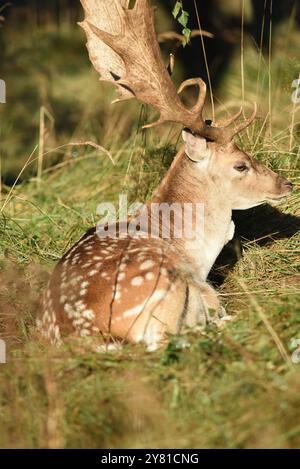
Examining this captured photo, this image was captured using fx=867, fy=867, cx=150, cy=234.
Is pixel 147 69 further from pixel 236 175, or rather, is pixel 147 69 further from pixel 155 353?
pixel 155 353

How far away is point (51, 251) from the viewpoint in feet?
19.0

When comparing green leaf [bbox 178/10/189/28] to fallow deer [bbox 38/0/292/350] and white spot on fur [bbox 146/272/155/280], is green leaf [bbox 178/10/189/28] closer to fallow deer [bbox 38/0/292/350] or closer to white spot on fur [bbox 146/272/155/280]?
fallow deer [bbox 38/0/292/350]

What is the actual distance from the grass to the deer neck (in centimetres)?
28

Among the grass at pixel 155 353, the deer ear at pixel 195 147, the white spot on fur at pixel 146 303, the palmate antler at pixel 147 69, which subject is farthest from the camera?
the deer ear at pixel 195 147

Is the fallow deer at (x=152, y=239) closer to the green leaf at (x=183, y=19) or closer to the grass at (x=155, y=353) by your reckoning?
the grass at (x=155, y=353)

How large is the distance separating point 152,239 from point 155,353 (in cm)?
98

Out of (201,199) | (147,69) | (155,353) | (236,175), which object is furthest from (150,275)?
(147,69)

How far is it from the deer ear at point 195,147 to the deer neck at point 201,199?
0.24 feet

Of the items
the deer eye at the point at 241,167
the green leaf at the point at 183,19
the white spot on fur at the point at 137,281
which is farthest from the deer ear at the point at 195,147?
the white spot on fur at the point at 137,281

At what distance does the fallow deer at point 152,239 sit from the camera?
14.2ft

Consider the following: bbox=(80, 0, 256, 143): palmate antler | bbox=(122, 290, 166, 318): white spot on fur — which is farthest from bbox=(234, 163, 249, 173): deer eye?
bbox=(122, 290, 166, 318): white spot on fur

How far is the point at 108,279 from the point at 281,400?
4.05ft

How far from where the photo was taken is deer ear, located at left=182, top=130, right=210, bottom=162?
5098 mm

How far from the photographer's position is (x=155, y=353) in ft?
13.6
